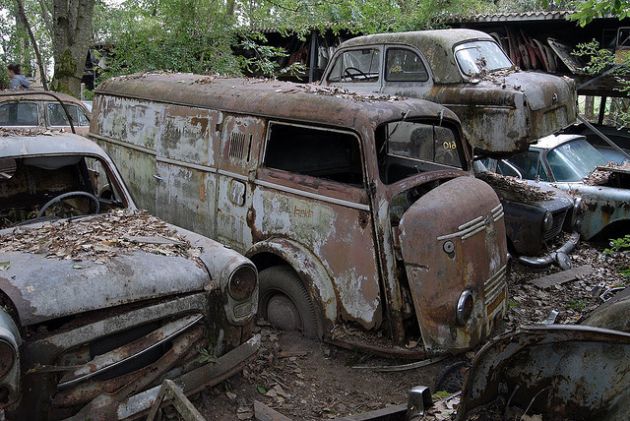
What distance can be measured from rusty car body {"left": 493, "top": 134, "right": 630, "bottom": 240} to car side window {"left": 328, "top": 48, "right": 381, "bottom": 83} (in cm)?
227

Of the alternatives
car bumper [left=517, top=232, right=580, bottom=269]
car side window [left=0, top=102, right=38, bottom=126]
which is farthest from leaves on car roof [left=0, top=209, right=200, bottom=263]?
car side window [left=0, top=102, right=38, bottom=126]

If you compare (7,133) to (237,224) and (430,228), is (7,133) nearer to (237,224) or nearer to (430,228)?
(237,224)

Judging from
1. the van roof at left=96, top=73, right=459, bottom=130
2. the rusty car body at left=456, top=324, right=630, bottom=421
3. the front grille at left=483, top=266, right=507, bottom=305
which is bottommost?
the front grille at left=483, top=266, right=507, bottom=305

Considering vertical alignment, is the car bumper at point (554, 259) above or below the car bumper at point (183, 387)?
below

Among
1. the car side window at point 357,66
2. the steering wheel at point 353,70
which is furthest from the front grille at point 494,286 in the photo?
the steering wheel at point 353,70

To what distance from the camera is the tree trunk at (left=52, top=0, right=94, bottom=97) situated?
36.4 ft

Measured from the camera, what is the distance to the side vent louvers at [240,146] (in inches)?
203

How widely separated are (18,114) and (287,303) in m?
7.96

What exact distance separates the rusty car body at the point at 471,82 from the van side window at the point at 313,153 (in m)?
2.31

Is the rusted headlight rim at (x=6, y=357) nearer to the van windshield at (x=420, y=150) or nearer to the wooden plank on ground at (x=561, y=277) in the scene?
the van windshield at (x=420, y=150)

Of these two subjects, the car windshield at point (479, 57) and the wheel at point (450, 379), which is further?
the car windshield at point (479, 57)

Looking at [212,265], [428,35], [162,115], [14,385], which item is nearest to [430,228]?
[212,265]

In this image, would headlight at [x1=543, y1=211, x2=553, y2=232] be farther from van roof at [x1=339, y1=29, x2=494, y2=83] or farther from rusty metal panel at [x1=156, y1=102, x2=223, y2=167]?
rusty metal panel at [x1=156, y1=102, x2=223, y2=167]

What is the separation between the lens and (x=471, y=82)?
23.8ft
